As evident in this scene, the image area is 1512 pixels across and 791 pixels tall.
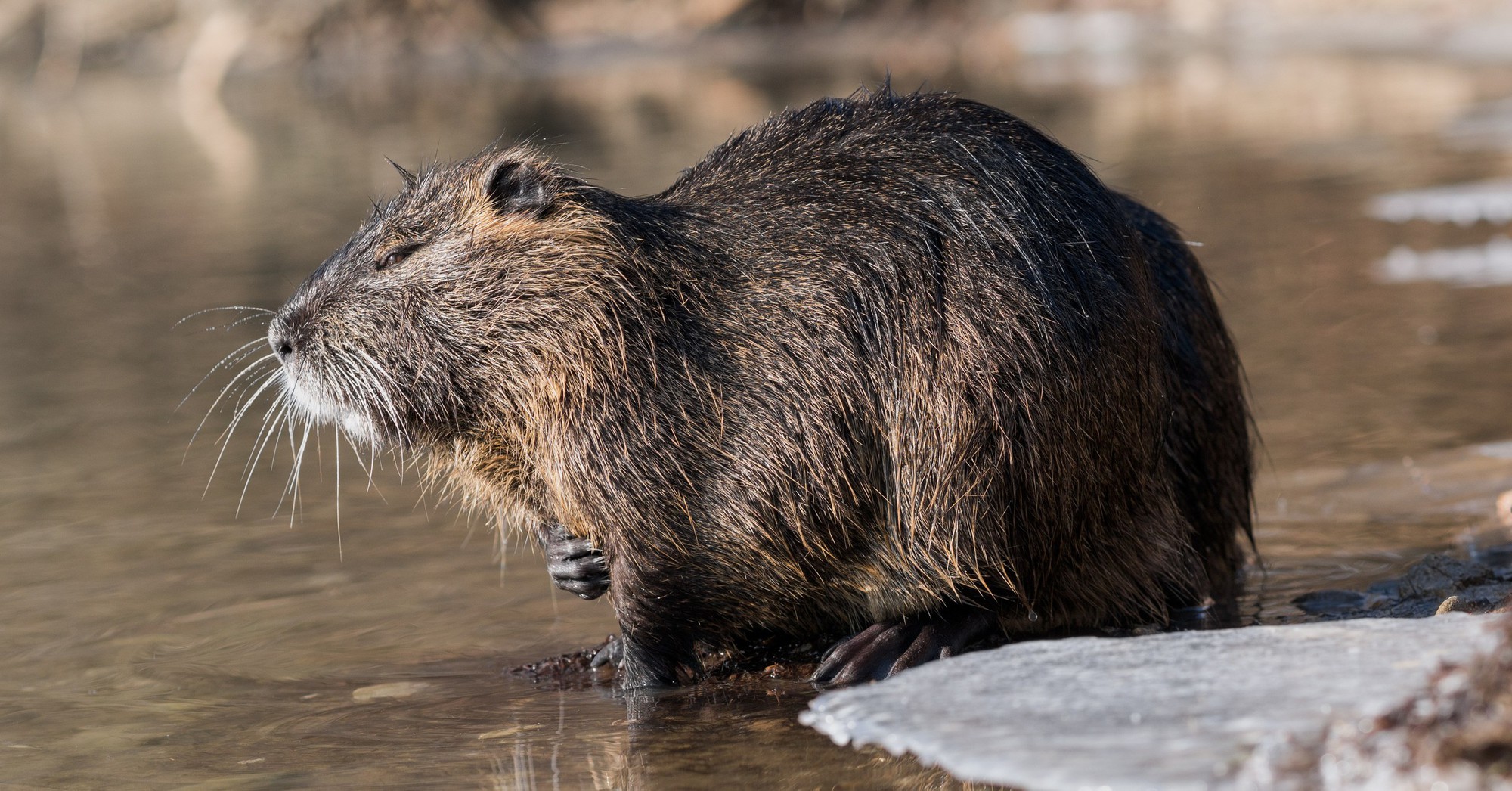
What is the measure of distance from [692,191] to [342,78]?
20.7 m

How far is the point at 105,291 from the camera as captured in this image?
28.1ft

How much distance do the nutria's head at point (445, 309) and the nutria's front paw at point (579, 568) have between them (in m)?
0.28

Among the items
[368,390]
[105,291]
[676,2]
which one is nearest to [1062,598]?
[368,390]

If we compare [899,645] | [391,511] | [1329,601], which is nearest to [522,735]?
[899,645]

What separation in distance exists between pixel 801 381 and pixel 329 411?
89cm

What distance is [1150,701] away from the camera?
239 centimetres

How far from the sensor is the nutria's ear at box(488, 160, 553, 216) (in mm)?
3297

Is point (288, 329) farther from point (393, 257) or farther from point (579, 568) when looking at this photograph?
point (579, 568)

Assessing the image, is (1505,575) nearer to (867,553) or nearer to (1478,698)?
(867,553)

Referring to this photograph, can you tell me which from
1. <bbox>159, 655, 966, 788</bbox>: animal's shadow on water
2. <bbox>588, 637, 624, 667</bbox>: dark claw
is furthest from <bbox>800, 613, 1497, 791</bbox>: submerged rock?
<bbox>588, 637, 624, 667</bbox>: dark claw

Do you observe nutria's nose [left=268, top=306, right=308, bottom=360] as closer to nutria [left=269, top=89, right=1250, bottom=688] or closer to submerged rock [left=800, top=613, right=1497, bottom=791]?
nutria [left=269, top=89, right=1250, bottom=688]

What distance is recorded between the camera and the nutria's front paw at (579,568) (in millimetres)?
3219

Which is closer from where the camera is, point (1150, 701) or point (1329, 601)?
point (1150, 701)

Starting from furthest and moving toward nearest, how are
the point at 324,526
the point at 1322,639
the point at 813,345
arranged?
the point at 324,526, the point at 813,345, the point at 1322,639
